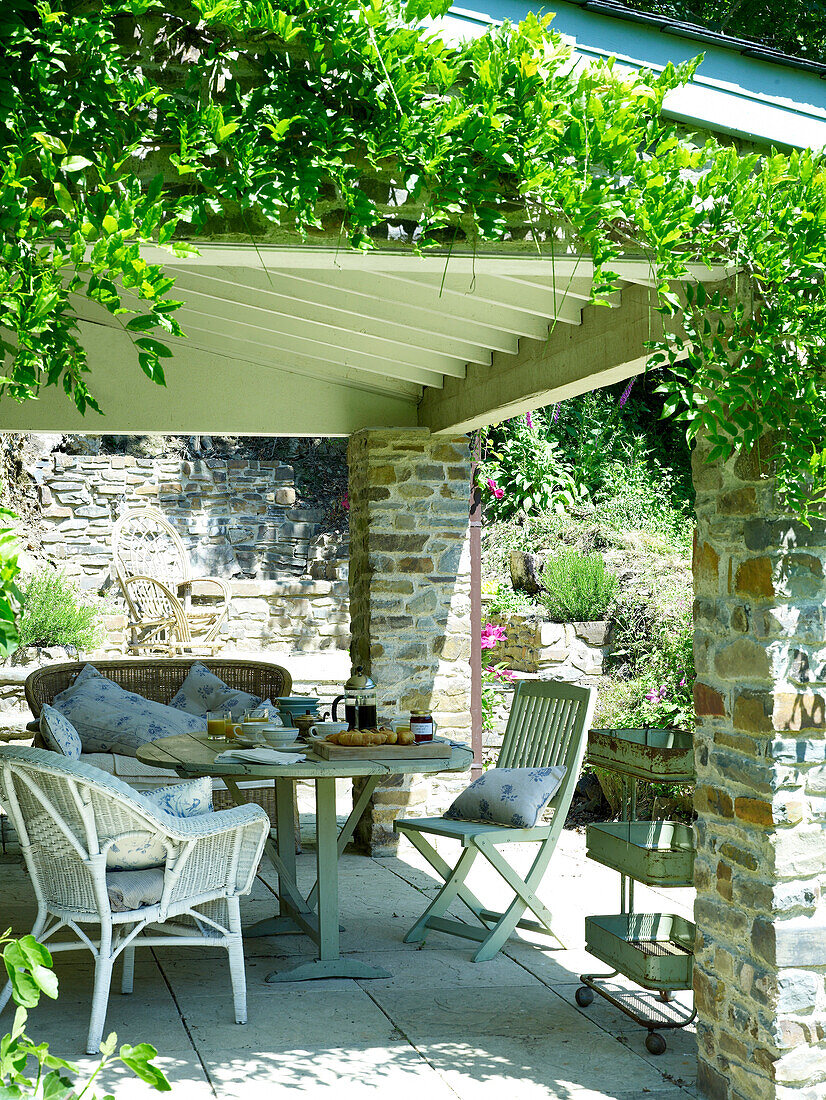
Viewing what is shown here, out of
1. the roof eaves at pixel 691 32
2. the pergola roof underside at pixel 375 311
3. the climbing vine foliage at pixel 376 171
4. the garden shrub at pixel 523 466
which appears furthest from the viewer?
the garden shrub at pixel 523 466

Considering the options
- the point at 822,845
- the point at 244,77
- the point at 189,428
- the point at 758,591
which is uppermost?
the point at 244,77

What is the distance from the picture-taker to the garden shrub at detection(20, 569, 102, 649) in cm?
979

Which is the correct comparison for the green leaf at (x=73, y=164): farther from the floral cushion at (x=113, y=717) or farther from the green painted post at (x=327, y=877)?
the floral cushion at (x=113, y=717)

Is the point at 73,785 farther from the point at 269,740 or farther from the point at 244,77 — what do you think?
the point at 244,77

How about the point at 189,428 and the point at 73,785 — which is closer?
the point at 73,785

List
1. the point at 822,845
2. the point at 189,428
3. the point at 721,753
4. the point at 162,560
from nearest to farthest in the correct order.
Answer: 1. the point at 822,845
2. the point at 721,753
3. the point at 189,428
4. the point at 162,560

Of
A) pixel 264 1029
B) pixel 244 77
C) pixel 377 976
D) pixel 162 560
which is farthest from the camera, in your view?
pixel 162 560

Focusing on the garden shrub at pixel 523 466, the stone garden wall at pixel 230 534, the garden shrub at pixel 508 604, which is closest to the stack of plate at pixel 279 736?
the garden shrub at pixel 523 466

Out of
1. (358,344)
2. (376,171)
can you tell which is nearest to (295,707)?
(358,344)

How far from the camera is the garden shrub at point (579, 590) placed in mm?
8000

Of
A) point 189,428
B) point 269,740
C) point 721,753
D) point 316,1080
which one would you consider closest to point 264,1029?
point 316,1080

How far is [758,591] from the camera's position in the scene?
2957 millimetres

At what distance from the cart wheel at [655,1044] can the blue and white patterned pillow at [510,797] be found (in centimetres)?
102

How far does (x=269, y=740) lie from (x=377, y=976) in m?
0.94
